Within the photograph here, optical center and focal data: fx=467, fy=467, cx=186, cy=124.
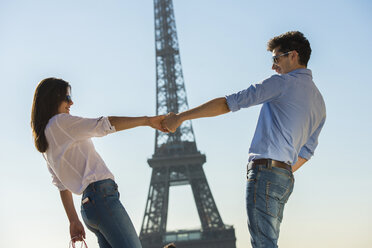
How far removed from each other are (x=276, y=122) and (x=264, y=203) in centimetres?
57

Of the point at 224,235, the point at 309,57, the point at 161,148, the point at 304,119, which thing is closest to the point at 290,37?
the point at 309,57

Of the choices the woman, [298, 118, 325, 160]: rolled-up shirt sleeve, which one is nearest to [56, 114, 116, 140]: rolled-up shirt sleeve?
the woman

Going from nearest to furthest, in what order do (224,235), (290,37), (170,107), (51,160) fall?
(51,160) < (290,37) < (224,235) < (170,107)

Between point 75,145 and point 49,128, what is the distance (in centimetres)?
22

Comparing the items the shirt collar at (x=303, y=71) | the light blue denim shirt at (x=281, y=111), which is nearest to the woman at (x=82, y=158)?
the light blue denim shirt at (x=281, y=111)

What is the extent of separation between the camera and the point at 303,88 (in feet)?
11.2

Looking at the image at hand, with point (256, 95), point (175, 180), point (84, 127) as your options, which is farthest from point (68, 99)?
point (175, 180)

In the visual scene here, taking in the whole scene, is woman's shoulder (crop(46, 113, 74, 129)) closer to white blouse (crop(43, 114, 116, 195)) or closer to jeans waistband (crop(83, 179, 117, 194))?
white blouse (crop(43, 114, 116, 195))

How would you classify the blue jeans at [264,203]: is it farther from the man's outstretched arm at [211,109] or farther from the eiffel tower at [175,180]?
the eiffel tower at [175,180]

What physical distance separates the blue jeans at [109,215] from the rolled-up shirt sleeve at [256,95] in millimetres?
1009

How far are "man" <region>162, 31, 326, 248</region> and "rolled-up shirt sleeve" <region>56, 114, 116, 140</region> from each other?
63 cm

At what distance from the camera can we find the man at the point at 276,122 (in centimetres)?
310

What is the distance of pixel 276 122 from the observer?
3.25m

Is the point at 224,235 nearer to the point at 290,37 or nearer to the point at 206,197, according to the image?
the point at 206,197
